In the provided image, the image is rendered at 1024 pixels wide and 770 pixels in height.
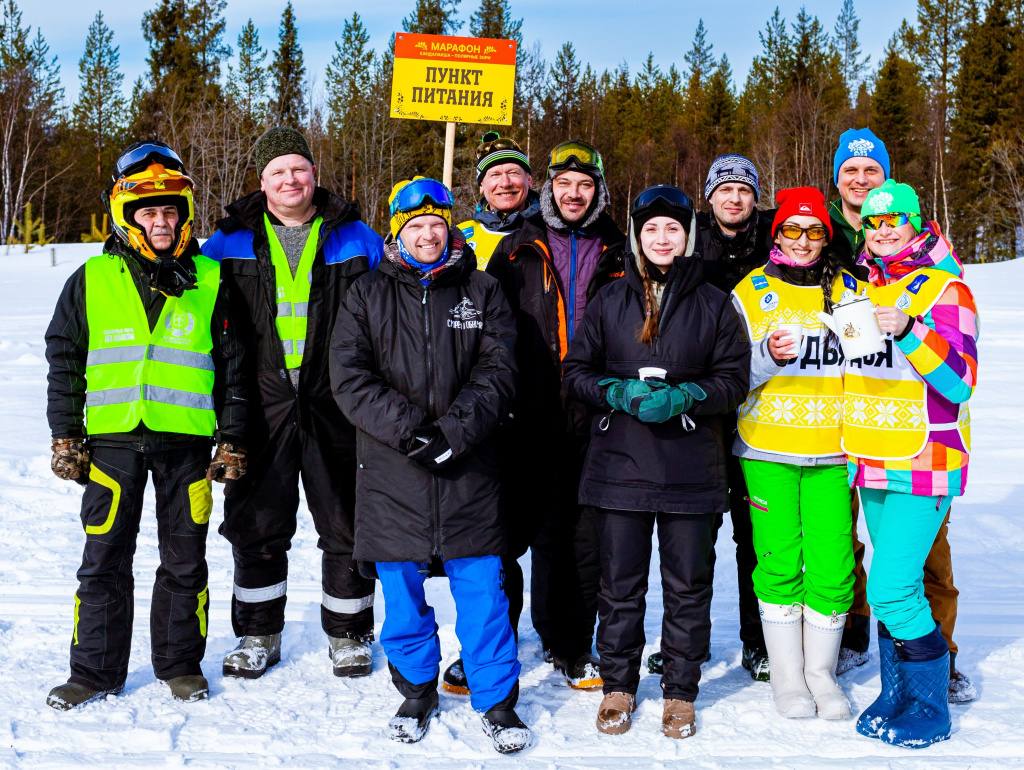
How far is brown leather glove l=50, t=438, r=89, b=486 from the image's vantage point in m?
3.14

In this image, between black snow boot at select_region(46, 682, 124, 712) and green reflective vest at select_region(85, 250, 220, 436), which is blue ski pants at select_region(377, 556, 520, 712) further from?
black snow boot at select_region(46, 682, 124, 712)

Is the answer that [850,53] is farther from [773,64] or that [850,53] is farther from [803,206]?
[803,206]

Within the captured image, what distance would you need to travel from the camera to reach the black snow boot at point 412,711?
2.98 metres

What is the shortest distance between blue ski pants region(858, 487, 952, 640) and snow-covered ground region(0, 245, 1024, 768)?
433 millimetres

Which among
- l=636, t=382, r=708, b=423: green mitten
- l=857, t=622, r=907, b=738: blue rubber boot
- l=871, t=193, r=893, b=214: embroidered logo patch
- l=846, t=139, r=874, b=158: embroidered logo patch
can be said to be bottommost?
l=857, t=622, r=907, b=738: blue rubber boot

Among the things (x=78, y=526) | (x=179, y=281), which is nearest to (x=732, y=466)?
(x=179, y=281)

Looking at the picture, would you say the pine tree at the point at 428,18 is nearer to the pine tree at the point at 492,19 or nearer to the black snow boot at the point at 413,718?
the pine tree at the point at 492,19

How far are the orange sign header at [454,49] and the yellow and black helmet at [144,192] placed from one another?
419 cm

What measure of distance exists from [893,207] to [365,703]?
2731 mm

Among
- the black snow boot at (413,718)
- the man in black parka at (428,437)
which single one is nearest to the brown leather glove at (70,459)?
the man in black parka at (428,437)

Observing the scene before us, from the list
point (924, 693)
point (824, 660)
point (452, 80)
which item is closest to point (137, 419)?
point (824, 660)

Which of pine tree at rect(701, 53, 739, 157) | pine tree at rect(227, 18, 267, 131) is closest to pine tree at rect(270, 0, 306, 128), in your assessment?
pine tree at rect(227, 18, 267, 131)

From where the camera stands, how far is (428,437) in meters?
2.94

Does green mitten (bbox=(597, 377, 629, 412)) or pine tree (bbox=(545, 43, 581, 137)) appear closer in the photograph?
green mitten (bbox=(597, 377, 629, 412))
